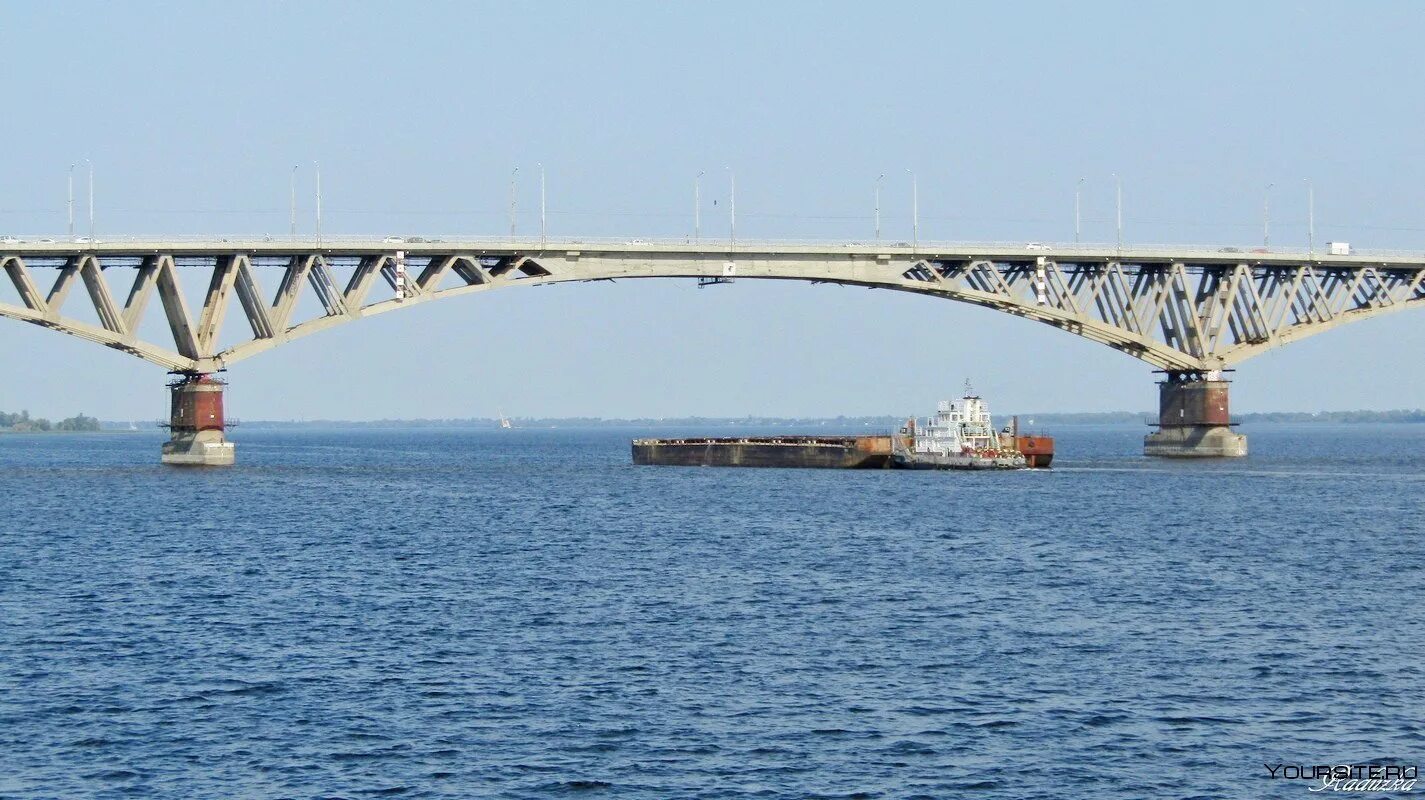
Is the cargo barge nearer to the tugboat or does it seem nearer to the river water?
the tugboat

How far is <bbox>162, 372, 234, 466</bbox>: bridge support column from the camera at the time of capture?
357 feet

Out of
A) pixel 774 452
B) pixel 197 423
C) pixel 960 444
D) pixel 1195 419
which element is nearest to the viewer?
pixel 197 423

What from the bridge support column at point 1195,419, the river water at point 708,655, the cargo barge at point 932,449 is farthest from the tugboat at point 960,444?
the river water at point 708,655

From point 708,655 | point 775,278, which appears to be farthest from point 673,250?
point 708,655

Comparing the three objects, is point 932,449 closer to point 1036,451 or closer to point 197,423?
point 1036,451

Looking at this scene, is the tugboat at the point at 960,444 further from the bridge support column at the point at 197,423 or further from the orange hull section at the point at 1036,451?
the bridge support column at the point at 197,423

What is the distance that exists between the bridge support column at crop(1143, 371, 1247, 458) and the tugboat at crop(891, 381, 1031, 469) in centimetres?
1692

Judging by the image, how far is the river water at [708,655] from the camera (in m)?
29.2

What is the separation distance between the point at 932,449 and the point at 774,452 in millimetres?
20283

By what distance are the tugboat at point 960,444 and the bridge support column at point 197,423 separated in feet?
146

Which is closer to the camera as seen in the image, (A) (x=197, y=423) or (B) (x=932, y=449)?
(A) (x=197, y=423)

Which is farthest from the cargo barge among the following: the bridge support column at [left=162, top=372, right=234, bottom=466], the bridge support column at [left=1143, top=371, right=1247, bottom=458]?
the bridge support column at [left=162, top=372, right=234, bottom=466]

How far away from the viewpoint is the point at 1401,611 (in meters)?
45.6

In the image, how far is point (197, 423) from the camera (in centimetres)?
11188
